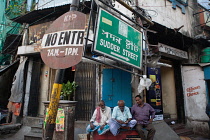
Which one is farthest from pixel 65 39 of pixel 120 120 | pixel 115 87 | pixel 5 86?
pixel 5 86

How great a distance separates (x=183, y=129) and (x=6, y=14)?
13.8 m

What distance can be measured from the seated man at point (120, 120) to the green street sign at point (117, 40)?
1.77 metres

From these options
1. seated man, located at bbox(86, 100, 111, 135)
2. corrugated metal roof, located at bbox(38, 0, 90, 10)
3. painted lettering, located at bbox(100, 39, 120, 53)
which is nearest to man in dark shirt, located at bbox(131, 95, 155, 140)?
seated man, located at bbox(86, 100, 111, 135)

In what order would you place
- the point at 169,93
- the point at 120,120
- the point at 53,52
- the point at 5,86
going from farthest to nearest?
the point at 5,86
the point at 169,93
the point at 120,120
the point at 53,52

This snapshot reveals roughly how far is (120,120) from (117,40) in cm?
250

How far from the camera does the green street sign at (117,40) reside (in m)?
3.19

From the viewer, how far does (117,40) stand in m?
3.50

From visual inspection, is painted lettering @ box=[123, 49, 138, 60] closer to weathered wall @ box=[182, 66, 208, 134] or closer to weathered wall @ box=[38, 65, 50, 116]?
weathered wall @ box=[38, 65, 50, 116]

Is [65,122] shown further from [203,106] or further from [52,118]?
[203,106]

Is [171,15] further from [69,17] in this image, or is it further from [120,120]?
[69,17]

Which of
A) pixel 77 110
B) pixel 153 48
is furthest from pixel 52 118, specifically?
pixel 153 48

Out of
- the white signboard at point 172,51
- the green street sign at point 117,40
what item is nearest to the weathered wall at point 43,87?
the green street sign at point 117,40

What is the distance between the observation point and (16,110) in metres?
7.97

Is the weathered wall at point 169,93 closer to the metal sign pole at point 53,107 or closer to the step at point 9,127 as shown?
the step at point 9,127
